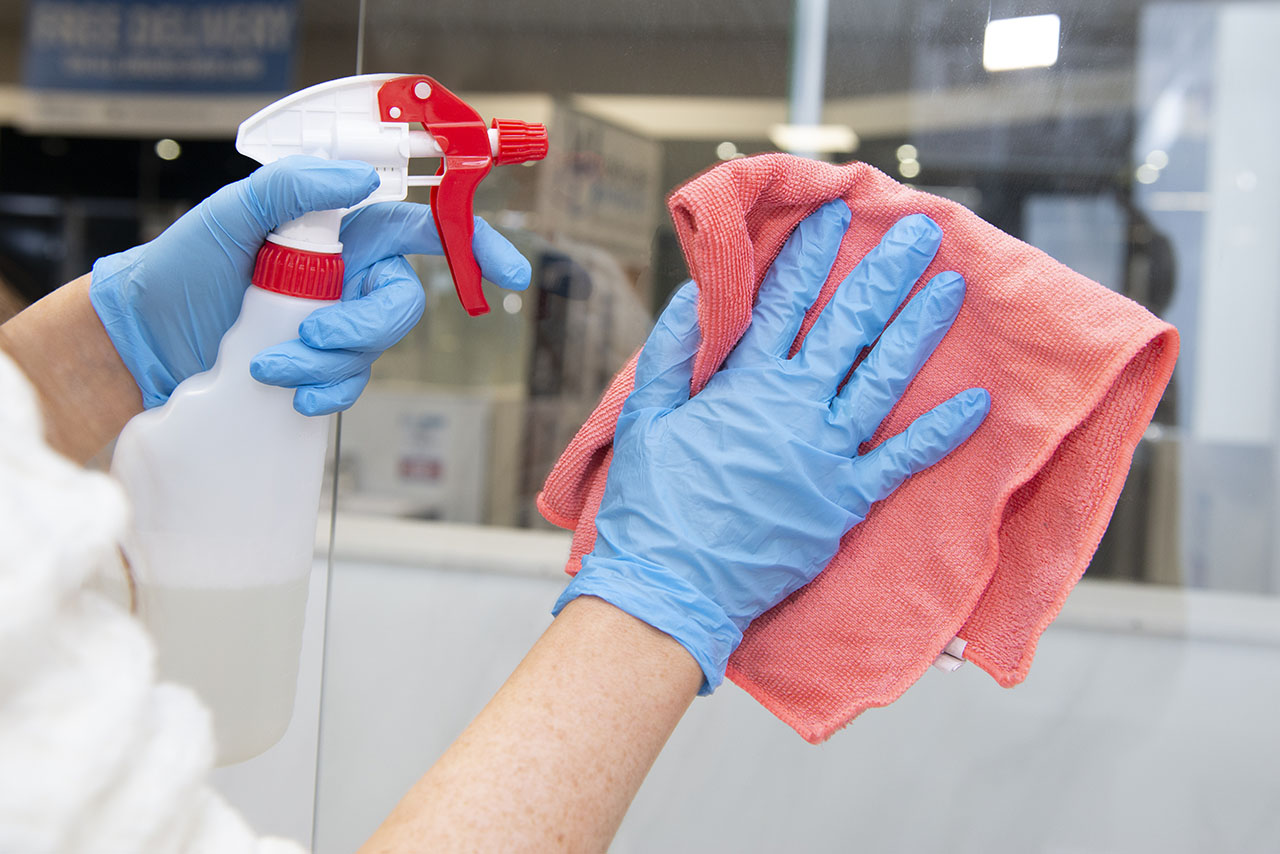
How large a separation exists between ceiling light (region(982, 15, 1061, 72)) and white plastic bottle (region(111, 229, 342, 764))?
0.65m

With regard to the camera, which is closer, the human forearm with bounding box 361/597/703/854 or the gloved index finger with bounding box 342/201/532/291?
the human forearm with bounding box 361/597/703/854

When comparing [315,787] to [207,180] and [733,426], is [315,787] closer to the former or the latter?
[733,426]

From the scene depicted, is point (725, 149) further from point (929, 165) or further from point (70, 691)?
point (70, 691)

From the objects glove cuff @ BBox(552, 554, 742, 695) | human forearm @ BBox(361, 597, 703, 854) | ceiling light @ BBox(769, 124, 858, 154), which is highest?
ceiling light @ BBox(769, 124, 858, 154)

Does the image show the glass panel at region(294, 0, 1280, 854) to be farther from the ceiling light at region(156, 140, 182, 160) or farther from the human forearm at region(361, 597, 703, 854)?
the ceiling light at region(156, 140, 182, 160)

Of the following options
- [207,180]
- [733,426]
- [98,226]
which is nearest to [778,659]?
[733,426]

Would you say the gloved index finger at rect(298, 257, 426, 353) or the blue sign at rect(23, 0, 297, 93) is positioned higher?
the blue sign at rect(23, 0, 297, 93)

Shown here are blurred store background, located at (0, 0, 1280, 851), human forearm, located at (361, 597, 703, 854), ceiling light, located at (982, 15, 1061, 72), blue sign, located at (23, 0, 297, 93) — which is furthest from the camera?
blue sign, located at (23, 0, 297, 93)

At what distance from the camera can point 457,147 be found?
1.96ft

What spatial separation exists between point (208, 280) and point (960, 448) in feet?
1.84

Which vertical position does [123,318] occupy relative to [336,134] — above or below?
below

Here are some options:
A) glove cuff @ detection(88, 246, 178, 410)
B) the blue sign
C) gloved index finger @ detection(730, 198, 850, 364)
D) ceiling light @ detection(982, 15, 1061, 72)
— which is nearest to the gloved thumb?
glove cuff @ detection(88, 246, 178, 410)

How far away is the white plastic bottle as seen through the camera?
59 centimetres

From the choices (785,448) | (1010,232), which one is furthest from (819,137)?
(785,448)
